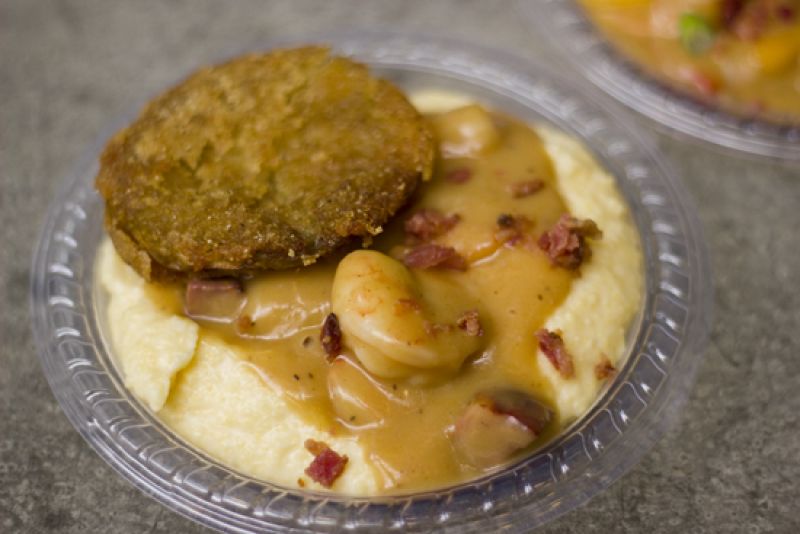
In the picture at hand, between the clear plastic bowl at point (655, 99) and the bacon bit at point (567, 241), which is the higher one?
the bacon bit at point (567, 241)

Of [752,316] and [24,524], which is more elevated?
[24,524]

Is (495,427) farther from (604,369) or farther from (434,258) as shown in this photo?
(434,258)

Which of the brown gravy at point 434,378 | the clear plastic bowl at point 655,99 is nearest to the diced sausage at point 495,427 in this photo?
the brown gravy at point 434,378

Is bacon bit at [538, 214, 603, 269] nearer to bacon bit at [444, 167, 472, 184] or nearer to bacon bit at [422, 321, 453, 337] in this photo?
bacon bit at [444, 167, 472, 184]

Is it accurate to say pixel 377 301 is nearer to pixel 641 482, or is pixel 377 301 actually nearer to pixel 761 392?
pixel 641 482

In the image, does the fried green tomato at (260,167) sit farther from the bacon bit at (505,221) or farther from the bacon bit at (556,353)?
the bacon bit at (556,353)

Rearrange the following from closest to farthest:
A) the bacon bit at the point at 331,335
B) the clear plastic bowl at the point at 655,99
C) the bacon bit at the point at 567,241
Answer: the bacon bit at the point at 331,335 → the bacon bit at the point at 567,241 → the clear plastic bowl at the point at 655,99

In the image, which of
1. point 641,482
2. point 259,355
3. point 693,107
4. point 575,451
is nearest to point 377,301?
point 259,355
